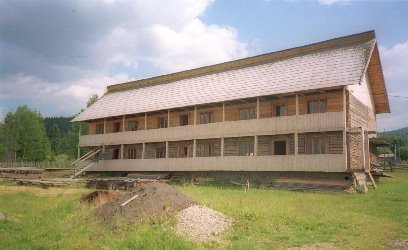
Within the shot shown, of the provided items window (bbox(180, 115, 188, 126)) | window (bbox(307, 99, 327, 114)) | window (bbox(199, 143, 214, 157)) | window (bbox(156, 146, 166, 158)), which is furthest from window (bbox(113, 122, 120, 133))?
window (bbox(307, 99, 327, 114))

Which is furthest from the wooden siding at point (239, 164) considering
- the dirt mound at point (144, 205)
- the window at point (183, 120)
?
the dirt mound at point (144, 205)

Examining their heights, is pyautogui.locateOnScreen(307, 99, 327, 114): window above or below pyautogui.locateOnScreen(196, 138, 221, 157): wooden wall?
above

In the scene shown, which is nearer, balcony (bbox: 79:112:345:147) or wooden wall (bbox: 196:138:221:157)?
balcony (bbox: 79:112:345:147)

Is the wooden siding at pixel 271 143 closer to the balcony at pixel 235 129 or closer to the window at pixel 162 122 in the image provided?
the balcony at pixel 235 129

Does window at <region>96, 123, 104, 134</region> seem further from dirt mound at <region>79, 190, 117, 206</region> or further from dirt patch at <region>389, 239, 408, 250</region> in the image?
dirt patch at <region>389, 239, 408, 250</region>

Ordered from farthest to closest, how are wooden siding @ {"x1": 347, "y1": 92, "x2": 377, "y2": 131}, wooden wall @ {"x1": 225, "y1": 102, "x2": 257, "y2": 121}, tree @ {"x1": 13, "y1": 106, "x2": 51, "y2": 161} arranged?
1. tree @ {"x1": 13, "y1": 106, "x2": 51, "y2": 161}
2. wooden wall @ {"x1": 225, "y1": 102, "x2": 257, "y2": 121}
3. wooden siding @ {"x1": 347, "y1": 92, "x2": 377, "y2": 131}

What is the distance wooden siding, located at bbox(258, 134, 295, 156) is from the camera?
83.8ft

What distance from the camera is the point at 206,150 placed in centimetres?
3052

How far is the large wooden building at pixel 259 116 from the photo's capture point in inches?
914

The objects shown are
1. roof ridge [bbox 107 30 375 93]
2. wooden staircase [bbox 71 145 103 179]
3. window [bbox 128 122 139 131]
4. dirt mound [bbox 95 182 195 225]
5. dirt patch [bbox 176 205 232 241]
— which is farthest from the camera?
window [bbox 128 122 139 131]

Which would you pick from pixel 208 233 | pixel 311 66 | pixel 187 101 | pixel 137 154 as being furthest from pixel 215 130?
pixel 208 233

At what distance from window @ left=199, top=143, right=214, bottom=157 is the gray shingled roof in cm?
384

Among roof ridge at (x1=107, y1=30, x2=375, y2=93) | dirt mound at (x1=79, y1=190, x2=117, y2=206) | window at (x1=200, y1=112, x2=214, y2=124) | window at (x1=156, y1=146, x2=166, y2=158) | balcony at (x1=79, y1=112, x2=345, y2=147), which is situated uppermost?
roof ridge at (x1=107, y1=30, x2=375, y2=93)

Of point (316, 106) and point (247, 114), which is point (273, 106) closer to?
point (247, 114)
